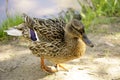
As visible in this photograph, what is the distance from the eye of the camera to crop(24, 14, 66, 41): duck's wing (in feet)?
14.8

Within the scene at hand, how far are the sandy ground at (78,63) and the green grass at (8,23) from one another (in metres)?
0.21

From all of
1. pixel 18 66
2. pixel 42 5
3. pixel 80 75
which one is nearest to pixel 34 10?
pixel 42 5

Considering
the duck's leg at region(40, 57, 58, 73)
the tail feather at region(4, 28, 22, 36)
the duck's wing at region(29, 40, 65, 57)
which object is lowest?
the duck's leg at region(40, 57, 58, 73)

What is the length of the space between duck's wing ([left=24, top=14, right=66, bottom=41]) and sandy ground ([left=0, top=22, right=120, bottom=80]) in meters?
0.49

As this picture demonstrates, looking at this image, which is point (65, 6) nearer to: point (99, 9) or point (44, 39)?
point (99, 9)

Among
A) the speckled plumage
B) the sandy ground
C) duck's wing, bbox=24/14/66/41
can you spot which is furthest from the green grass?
the speckled plumage

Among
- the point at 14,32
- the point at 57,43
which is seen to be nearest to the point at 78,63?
the point at 57,43

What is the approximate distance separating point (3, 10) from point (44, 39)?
223 cm

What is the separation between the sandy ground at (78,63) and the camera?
15.1 ft

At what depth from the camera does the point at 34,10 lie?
6.50m

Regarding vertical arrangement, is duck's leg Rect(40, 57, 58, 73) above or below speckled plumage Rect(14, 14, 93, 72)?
below

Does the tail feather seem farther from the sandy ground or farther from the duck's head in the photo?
the duck's head

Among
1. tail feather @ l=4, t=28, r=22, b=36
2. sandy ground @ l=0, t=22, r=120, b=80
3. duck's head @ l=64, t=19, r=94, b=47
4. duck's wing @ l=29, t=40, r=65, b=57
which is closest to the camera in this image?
duck's head @ l=64, t=19, r=94, b=47

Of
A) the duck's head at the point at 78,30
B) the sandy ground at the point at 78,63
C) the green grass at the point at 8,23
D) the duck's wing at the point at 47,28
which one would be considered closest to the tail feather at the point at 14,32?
the duck's wing at the point at 47,28
